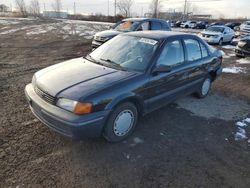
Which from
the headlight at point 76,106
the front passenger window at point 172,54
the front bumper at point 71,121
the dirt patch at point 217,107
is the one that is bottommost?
the dirt patch at point 217,107

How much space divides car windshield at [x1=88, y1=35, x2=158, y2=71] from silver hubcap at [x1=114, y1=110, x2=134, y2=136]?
29.7 inches

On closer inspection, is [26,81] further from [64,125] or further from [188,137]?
A: [188,137]

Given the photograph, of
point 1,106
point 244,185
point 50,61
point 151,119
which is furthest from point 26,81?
point 244,185

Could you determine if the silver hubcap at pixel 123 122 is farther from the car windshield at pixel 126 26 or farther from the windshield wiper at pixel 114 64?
the car windshield at pixel 126 26

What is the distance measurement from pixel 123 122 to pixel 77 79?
968mm

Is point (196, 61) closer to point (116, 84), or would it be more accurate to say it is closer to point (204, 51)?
point (204, 51)

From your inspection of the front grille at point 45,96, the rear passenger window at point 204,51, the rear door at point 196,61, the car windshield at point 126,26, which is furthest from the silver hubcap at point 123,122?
the car windshield at point 126,26

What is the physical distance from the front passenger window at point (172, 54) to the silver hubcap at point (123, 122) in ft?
3.33

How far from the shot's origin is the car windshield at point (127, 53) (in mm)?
3963

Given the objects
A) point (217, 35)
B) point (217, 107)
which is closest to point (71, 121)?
point (217, 107)

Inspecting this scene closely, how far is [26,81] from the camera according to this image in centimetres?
640

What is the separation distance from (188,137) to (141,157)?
3.46ft

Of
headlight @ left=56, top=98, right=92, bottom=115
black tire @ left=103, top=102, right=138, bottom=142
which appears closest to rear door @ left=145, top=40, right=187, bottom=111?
black tire @ left=103, top=102, right=138, bottom=142

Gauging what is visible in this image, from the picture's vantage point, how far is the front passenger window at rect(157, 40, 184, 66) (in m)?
4.11
